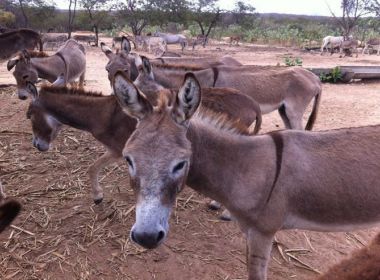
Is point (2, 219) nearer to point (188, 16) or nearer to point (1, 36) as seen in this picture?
point (1, 36)

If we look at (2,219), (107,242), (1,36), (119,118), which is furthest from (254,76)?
(1,36)

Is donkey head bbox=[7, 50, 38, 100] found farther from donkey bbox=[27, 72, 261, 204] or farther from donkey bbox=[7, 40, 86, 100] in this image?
donkey bbox=[27, 72, 261, 204]

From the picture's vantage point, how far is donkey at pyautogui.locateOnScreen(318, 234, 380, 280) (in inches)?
46.6

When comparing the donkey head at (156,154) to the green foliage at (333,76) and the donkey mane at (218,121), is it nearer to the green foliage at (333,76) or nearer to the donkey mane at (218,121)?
the donkey mane at (218,121)

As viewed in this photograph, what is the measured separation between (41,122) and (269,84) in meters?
3.12

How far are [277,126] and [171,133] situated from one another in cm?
477

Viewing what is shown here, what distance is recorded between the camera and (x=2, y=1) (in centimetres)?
3238

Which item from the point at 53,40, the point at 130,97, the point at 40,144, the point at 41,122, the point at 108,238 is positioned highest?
the point at 130,97

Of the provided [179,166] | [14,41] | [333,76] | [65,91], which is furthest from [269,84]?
[14,41]

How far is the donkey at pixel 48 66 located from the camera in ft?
22.1

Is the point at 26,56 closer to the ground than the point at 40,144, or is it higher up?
higher up

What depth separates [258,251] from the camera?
Result: 230 centimetres

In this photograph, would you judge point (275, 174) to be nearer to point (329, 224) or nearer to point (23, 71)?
point (329, 224)

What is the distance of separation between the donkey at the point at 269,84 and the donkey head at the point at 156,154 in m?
3.21
